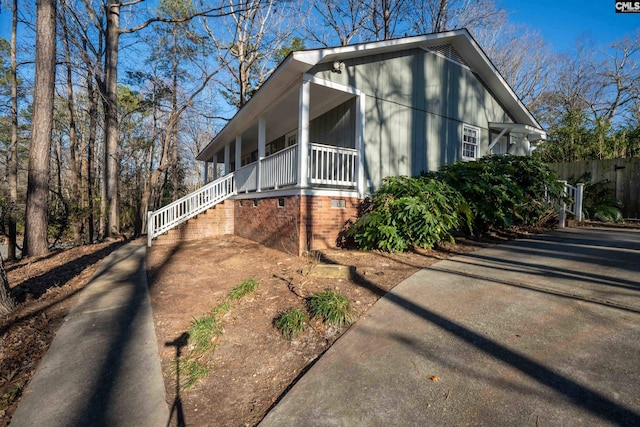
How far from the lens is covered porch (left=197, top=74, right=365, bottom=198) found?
21.0ft

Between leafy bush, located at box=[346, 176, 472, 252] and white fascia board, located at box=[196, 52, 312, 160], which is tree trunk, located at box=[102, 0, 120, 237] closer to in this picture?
white fascia board, located at box=[196, 52, 312, 160]

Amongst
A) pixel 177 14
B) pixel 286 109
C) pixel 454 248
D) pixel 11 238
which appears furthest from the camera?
pixel 177 14

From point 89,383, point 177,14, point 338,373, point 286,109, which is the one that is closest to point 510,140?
point 286,109

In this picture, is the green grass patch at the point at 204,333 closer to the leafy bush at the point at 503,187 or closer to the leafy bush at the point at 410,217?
the leafy bush at the point at 410,217

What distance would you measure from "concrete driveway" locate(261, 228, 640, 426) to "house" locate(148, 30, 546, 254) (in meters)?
3.26

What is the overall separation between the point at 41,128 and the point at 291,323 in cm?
996

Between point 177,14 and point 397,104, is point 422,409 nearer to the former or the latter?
point 397,104

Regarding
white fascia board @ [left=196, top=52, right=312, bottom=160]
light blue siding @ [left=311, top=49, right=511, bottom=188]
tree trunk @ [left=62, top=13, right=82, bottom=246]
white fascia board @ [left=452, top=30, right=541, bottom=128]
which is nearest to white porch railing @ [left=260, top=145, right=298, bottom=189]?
white fascia board @ [left=196, top=52, right=312, bottom=160]

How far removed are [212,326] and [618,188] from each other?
12.7 metres

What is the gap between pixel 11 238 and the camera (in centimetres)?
941

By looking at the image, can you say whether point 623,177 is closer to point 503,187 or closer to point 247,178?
point 503,187

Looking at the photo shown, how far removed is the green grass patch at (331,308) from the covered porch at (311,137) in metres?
3.07

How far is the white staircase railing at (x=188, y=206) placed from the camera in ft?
29.5

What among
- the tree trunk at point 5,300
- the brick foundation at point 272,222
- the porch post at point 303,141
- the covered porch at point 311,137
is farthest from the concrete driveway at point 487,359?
the tree trunk at point 5,300
